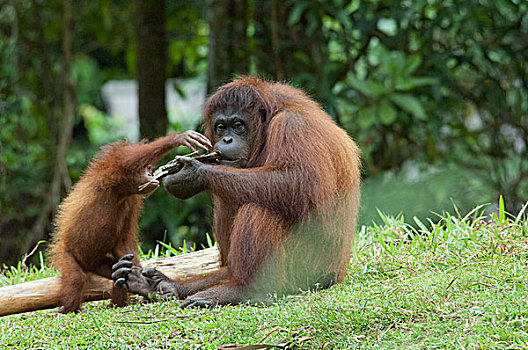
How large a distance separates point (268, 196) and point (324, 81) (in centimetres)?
374

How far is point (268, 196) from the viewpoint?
3.92 m

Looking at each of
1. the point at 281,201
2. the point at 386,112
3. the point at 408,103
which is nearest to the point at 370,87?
the point at 386,112

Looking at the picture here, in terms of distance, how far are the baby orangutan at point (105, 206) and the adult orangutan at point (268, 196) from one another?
0.88 ft

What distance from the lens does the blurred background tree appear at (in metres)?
7.14

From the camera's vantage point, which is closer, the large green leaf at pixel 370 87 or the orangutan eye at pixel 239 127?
the orangutan eye at pixel 239 127

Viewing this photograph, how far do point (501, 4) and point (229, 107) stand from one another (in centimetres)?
398

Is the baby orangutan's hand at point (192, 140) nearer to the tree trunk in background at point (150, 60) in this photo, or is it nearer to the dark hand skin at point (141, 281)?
the dark hand skin at point (141, 281)

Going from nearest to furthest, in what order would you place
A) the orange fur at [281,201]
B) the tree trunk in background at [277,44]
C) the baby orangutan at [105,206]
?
the orange fur at [281,201] < the baby orangutan at [105,206] < the tree trunk in background at [277,44]

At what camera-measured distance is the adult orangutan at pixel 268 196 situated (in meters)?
3.92

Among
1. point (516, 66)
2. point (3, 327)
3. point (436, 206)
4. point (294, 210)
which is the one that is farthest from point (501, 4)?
point (3, 327)

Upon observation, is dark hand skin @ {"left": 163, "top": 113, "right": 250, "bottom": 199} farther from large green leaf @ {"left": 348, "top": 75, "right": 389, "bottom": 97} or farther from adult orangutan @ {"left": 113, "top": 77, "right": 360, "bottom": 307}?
large green leaf @ {"left": 348, "top": 75, "right": 389, "bottom": 97}

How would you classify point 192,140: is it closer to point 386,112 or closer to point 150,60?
point 386,112

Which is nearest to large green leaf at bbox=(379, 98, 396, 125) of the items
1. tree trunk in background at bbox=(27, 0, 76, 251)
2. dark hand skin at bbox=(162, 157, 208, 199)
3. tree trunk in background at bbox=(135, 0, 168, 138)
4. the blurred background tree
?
the blurred background tree

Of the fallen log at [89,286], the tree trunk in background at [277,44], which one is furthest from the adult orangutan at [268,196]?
the tree trunk in background at [277,44]
